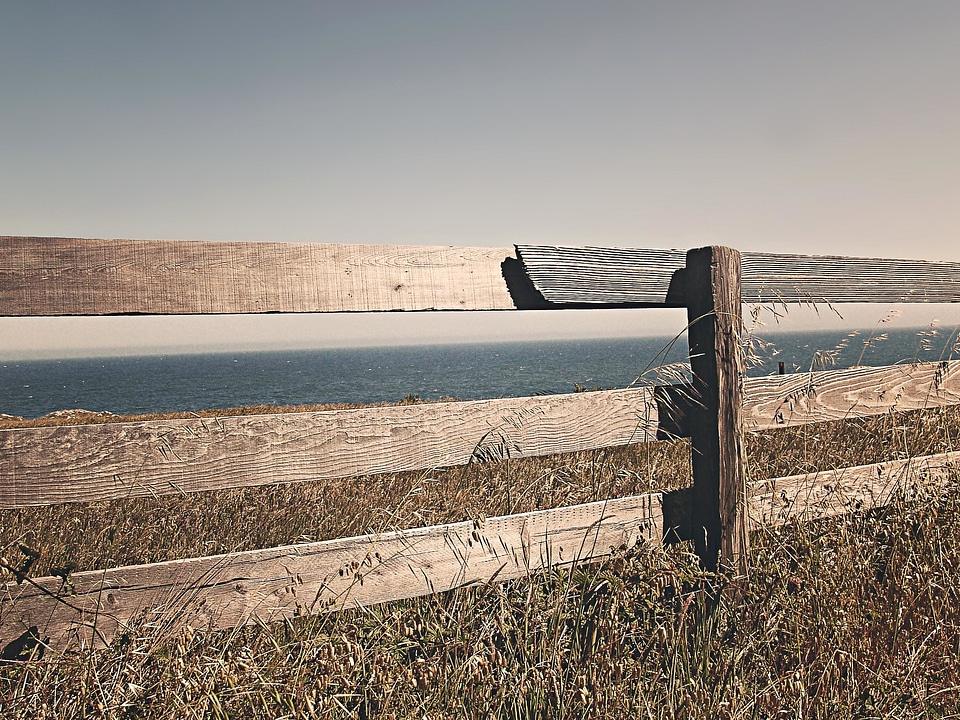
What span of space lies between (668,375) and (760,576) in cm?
103

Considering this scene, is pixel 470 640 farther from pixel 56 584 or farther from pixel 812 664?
pixel 56 584

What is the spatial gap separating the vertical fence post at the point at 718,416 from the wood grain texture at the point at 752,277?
162mm

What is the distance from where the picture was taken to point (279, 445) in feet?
8.16

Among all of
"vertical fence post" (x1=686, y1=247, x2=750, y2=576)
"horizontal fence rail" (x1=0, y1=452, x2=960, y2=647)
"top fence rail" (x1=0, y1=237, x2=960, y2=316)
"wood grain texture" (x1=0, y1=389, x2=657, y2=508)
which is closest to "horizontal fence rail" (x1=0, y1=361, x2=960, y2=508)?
"wood grain texture" (x1=0, y1=389, x2=657, y2=508)

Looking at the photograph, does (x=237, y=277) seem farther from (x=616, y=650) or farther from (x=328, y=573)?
(x=616, y=650)

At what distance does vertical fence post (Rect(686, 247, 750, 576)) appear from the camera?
306 cm

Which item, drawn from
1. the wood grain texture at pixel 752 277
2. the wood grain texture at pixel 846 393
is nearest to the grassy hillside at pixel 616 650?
the wood grain texture at pixel 846 393

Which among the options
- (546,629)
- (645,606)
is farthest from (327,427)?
(645,606)

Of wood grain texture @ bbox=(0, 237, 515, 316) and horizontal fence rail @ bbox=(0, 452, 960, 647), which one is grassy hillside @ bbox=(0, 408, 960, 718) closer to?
horizontal fence rail @ bbox=(0, 452, 960, 647)

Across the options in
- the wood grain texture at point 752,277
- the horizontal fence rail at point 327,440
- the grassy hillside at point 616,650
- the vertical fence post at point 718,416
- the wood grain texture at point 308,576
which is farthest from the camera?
the vertical fence post at point 718,416

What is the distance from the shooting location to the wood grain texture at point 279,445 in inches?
90.8

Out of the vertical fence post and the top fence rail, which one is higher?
the top fence rail

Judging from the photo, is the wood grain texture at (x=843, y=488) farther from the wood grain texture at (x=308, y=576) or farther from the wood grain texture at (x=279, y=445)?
the wood grain texture at (x=279, y=445)

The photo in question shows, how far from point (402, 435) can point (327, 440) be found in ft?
0.98
